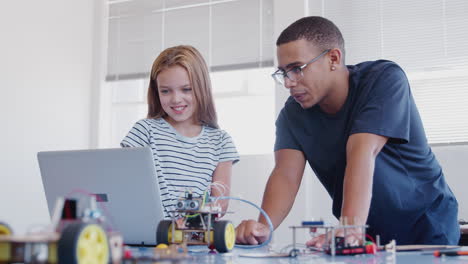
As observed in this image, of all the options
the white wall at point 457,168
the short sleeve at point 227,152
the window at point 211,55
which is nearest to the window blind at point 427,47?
the white wall at point 457,168

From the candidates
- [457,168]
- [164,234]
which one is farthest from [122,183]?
[457,168]

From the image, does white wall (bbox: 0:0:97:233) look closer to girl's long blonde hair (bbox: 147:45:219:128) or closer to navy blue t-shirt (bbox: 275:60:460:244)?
girl's long blonde hair (bbox: 147:45:219:128)

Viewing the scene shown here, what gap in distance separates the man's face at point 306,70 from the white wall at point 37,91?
8.05 feet

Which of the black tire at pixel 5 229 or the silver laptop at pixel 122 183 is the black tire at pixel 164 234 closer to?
the silver laptop at pixel 122 183

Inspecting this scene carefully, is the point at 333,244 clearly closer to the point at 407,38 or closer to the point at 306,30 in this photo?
the point at 306,30

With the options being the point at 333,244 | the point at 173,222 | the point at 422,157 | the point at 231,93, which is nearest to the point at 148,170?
the point at 173,222

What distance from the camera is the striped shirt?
181 cm

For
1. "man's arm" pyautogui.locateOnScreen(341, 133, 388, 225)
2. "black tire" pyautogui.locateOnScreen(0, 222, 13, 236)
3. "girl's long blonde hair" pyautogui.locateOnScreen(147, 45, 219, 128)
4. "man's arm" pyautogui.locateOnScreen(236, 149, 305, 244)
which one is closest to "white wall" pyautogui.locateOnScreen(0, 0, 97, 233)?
"girl's long blonde hair" pyautogui.locateOnScreen(147, 45, 219, 128)

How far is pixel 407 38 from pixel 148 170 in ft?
8.42

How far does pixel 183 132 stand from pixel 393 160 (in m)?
0.79

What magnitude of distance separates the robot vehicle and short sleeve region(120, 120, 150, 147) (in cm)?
77

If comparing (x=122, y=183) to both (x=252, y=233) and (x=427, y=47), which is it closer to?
(x=252, y=233)

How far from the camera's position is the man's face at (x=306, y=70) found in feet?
5.00

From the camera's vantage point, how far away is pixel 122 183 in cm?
117
